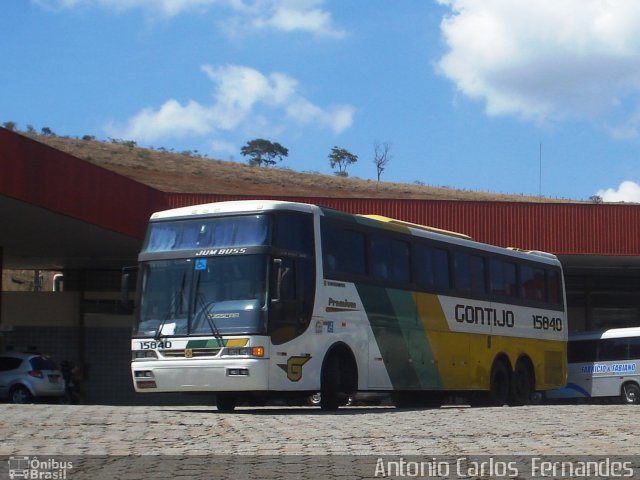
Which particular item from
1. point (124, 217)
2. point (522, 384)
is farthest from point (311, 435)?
point (124, 217)

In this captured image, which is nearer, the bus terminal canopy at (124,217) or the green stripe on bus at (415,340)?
the green stripe on bus at (415,340)

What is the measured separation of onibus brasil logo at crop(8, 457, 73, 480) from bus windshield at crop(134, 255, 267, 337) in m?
7.31

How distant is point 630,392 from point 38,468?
2825cm

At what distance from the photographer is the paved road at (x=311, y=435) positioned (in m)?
10.4

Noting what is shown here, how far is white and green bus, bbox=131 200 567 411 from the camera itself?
16.9 meters

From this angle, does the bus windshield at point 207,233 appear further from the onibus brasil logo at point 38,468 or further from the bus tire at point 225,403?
the onibus brasil logo at point 38,468

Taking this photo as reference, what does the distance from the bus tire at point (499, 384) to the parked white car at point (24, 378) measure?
1317cm

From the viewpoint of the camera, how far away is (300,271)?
17562 mm

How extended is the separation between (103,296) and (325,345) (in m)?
23.5

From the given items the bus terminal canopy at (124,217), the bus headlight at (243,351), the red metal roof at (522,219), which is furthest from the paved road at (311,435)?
the red metal roof at (522,219)

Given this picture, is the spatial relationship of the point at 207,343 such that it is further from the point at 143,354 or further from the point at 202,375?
the point at 143,354

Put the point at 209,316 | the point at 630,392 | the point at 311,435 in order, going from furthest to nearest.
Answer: the point at 630,392 < the point at 209,316 < the point at 311,435

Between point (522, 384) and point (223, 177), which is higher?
point (223, 177)

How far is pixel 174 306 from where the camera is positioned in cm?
1752
